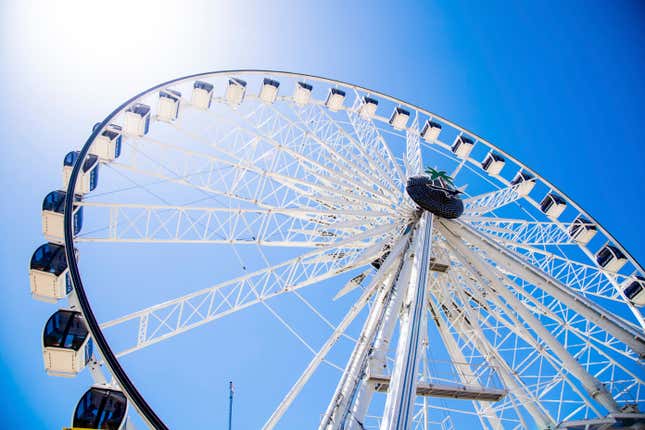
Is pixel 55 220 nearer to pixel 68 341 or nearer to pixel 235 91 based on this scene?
pixel 68 341

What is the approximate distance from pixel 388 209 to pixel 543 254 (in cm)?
557

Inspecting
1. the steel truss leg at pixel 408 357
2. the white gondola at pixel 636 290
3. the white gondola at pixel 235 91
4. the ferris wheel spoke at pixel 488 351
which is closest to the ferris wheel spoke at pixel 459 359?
the ferris wheel spoke at pixel 488 351

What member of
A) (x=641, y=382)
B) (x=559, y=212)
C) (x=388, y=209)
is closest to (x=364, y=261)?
(x=388, y=209)

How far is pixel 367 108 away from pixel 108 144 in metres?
10.2

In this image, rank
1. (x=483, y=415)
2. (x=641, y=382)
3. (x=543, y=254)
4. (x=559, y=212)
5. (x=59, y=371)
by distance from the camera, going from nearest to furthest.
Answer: (x=59, y=371)
(x=641, y=382)
(x=483, y=415)
(x=543, y=254)
(x=559, y=212)

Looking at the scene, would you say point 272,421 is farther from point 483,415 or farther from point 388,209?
point 388,209

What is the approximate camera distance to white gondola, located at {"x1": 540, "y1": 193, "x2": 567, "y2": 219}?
2003 cm

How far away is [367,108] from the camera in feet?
66.2

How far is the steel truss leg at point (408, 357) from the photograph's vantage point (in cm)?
791

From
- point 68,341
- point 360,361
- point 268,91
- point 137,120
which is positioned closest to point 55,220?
point 68,341

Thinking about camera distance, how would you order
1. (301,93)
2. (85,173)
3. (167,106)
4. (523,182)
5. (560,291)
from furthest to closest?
(523,182), (301,93), (167,106), (560,291), (85,173)

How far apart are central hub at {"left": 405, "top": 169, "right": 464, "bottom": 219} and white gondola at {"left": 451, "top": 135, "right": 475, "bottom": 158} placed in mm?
4565

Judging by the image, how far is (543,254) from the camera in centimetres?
1702

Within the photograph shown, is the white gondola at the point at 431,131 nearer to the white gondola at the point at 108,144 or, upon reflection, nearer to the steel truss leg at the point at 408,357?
the steel truss leg at the point at 408,357
